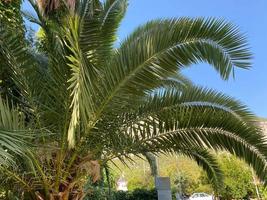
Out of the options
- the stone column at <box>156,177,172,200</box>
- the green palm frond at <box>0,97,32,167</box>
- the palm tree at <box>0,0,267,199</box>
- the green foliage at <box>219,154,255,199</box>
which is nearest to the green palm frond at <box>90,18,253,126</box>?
the palm tree at <box>0,0,267,199</box>

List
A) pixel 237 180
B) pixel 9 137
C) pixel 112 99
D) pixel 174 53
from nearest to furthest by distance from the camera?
pixel 9 137, pixel 174 53, pixel 112 99, pixel 237 180

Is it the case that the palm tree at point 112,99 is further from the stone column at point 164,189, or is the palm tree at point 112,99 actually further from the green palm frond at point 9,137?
the stone column at point 164,189

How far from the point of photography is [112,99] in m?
5.69

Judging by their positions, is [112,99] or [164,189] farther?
[164,189]

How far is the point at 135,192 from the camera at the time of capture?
17.2m

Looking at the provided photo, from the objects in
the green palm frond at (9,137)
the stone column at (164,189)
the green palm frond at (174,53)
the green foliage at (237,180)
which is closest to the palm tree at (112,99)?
the green palm frond at (174,53)

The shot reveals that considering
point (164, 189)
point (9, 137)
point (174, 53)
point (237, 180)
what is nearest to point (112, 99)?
point (174, 53)

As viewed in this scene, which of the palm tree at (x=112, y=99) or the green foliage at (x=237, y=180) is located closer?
the palm tree at (x=112, y=99)

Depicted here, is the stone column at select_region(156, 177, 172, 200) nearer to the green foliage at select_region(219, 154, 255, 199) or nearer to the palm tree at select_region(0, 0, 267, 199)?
the palm tree at select_region(0, 0, 267, 199)

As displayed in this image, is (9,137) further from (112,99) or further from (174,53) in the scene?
(174,53)

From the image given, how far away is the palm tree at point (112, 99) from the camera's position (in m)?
5.30

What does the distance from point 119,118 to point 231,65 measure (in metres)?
2.07

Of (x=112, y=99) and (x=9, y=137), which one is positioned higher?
(x=112, y=99)

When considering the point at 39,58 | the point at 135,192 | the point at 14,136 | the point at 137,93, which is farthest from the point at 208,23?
the point at 135,192
